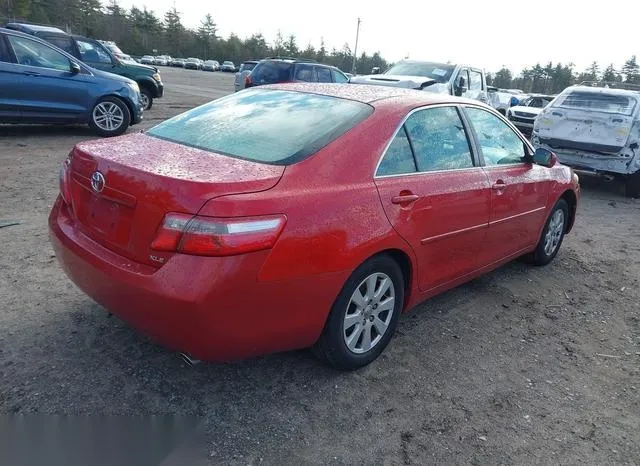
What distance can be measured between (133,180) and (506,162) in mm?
2937

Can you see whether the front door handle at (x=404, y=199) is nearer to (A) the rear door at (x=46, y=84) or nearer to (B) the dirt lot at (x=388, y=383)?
(B) the dirt lot at (x=388, y=383)

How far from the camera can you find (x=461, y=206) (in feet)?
11.8

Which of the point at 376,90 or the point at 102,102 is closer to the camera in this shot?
the point at 376,90

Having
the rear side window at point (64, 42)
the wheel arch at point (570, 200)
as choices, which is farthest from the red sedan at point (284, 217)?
the rear side window at point (64, 42)

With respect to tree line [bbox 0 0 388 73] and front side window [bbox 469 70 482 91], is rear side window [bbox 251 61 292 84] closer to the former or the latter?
front side window [bbox 469 70 482 91]

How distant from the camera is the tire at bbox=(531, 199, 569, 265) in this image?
5141mm

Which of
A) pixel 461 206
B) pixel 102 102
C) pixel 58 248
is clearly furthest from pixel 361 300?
pixel 102 102

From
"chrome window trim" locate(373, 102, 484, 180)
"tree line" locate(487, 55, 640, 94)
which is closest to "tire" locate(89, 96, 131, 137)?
"chrome window trim" locate(373, 102, 484, 180)

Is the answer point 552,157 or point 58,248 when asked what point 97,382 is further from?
point 552,157

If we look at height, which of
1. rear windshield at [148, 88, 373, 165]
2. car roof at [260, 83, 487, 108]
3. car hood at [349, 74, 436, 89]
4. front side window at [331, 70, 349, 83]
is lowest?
front side window at [331, 70, 349, 83]

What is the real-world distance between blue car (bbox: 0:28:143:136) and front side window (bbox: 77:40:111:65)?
134 inches

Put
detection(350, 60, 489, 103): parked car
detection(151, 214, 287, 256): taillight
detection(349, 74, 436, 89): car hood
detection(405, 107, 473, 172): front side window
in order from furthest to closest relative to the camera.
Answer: detection(350, 60, 489, 103): parked car, detection(349, 74, 436, 89): car hood, detection(405, 107, 473, 172): front side window, detection(151, 214, 287, 256): taillight

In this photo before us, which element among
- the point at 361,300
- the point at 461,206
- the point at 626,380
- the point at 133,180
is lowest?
the point at 626,380

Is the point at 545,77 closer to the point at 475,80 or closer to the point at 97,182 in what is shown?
the point at 475,80
